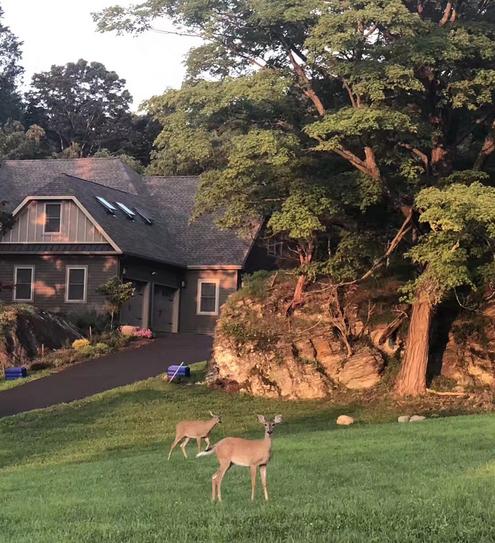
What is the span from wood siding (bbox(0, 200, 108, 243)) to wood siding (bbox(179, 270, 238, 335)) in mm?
4904

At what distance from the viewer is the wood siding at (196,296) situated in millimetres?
33094

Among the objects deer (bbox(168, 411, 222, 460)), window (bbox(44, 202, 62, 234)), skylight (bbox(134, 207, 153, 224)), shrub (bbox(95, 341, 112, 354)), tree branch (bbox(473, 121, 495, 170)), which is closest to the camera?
deer (bbox(168, 411, 222, 460))

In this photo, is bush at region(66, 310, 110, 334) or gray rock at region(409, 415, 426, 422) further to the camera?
bush at region(66, 310, 110, 334)

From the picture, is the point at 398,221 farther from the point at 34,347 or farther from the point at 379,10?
the point at 34,347

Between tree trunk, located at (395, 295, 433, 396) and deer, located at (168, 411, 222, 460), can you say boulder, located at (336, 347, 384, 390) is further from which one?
deer, located at (168, 411, 222, 460)

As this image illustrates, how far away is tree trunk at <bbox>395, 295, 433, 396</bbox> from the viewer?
18922mm

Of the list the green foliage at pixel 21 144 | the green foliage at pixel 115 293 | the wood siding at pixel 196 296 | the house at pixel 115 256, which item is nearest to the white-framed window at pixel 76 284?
the house at pixel 115 256

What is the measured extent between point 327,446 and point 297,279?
1056 cm

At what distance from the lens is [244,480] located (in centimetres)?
932

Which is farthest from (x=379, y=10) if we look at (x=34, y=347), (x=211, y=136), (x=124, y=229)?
(x=124, y=229)

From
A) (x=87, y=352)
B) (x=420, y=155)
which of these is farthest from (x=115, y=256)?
(x=420, y=155)

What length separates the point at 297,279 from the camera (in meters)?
22.7

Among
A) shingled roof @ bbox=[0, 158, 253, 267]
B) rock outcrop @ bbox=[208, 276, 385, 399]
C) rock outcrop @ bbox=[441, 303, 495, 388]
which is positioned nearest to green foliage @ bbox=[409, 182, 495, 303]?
rock outcrop @ bbox=[441, 303, 495, 388]

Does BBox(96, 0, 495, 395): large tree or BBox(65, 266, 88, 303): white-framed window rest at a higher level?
BBox(96, 0, 495, 395): large tree
